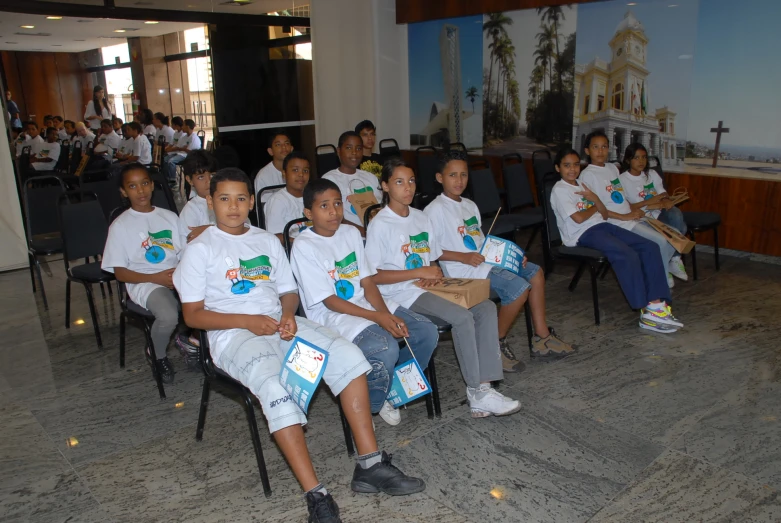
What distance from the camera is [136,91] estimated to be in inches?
457

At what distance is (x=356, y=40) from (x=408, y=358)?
227 inches

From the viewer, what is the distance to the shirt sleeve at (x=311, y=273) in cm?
267

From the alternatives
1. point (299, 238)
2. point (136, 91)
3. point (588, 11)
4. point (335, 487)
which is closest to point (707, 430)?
point (335, 487)

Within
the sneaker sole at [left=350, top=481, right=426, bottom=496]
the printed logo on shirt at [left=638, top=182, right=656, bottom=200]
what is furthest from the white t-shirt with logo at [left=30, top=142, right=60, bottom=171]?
the sneaker sole at [left=350, top=481, right=426, bottom=496]

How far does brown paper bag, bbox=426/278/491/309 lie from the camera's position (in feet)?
9.37

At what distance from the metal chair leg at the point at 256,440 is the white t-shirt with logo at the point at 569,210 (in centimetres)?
260

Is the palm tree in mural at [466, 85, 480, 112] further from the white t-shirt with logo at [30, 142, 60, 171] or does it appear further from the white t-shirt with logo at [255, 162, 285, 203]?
the white t-shirt with logo at [30, 142, 60, 171]

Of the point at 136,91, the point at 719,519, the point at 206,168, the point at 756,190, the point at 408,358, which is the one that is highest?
the point at 136,91

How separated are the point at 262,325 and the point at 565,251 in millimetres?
2489

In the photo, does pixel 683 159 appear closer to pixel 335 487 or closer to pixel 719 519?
pixel 719 519

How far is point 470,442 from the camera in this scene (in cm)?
277

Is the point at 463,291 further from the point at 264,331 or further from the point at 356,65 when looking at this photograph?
the point at 356,65

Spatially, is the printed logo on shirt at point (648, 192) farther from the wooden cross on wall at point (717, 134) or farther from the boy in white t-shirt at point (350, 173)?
the boy in white t-shirt at point (350, 173)

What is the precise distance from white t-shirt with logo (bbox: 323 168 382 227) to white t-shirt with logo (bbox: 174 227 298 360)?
68.5 inches
